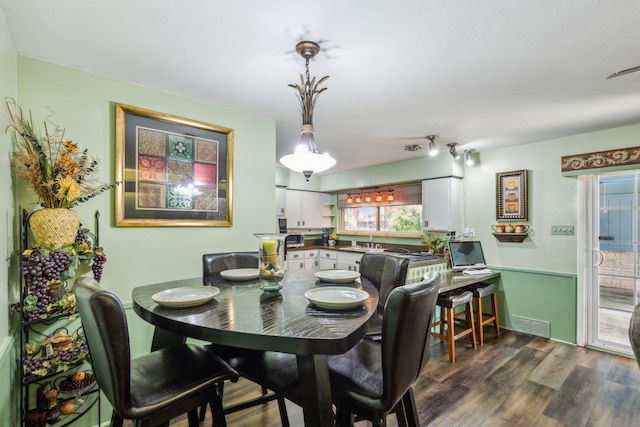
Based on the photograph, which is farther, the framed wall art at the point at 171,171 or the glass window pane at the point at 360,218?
the glass window pane at the point at 360,218

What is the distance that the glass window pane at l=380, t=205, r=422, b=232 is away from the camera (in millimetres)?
5195

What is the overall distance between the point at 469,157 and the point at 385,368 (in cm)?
369

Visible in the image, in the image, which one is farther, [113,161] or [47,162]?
[113,161]

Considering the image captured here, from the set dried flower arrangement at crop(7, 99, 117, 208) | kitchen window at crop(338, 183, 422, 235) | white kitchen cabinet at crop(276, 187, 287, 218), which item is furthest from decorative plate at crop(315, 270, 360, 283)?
white kitchen cabinet at crop(276, 187, 287, 218)

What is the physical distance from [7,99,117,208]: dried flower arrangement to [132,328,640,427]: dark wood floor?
5.33ft

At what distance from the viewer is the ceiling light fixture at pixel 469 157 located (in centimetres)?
406

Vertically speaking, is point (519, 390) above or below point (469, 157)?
below

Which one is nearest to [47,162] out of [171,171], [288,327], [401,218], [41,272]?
[41,272]

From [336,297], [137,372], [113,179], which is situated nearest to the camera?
[137,372]

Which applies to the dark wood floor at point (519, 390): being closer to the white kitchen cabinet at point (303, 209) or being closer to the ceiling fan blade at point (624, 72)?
the ceiling fan blade at point (624, 72)

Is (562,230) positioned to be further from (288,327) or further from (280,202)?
(280,202)

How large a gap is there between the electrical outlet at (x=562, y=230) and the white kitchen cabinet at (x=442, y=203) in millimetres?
1061

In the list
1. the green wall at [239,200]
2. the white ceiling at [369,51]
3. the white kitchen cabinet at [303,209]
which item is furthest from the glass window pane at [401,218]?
the white ceiling at [369,51]

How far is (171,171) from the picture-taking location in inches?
93.1
